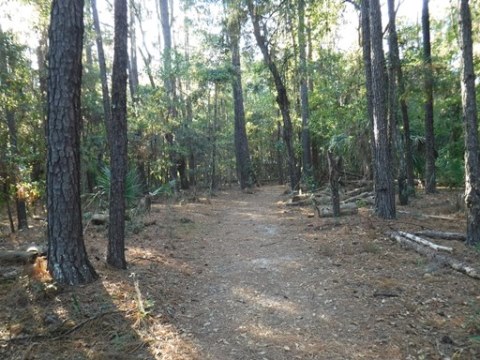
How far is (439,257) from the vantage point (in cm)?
626

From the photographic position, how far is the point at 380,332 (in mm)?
4227

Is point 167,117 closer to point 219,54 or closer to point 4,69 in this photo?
point 219,54

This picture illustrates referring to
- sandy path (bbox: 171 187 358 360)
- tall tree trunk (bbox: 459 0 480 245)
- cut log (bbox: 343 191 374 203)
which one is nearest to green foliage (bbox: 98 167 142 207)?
sandy path (bbox: 171 187 358 360)

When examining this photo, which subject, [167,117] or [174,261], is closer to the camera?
[174,261]

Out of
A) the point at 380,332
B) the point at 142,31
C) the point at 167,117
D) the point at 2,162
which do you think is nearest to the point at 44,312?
the point at 380,332

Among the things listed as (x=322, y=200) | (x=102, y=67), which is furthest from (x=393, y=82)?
(x=102, y=67)

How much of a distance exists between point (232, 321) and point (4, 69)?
8.58m

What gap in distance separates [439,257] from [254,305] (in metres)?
3.41

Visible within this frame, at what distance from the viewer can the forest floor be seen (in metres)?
3.91

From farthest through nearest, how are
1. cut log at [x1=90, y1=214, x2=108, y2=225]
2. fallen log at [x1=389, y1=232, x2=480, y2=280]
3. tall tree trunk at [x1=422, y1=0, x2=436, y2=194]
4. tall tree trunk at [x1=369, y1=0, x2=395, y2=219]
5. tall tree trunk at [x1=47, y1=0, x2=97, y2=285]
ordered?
tall tree trunk at [x1=422, y1=0, x2=436, y2=194] < cut log at [x1=90, y1=214, x2=108, y2=225] < tall tree trunk at [x1=369, y1=0, x2=395, y2=219] < fallen log at [x1=389, y1=232, x2=480, y2=280] < tall tree trunk at [x1=47, y1=0, x2=97, y2=285]

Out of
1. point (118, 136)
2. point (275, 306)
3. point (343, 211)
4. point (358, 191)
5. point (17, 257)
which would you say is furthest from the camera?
point (358, 191)

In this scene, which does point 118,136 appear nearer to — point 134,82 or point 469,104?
point 469,104

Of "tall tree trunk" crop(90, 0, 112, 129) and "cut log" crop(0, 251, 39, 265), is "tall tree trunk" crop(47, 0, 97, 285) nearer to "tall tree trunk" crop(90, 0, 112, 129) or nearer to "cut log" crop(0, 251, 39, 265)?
"cut log" crop(0, 251, 39, 265)

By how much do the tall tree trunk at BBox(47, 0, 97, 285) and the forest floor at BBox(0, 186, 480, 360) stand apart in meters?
0.44
